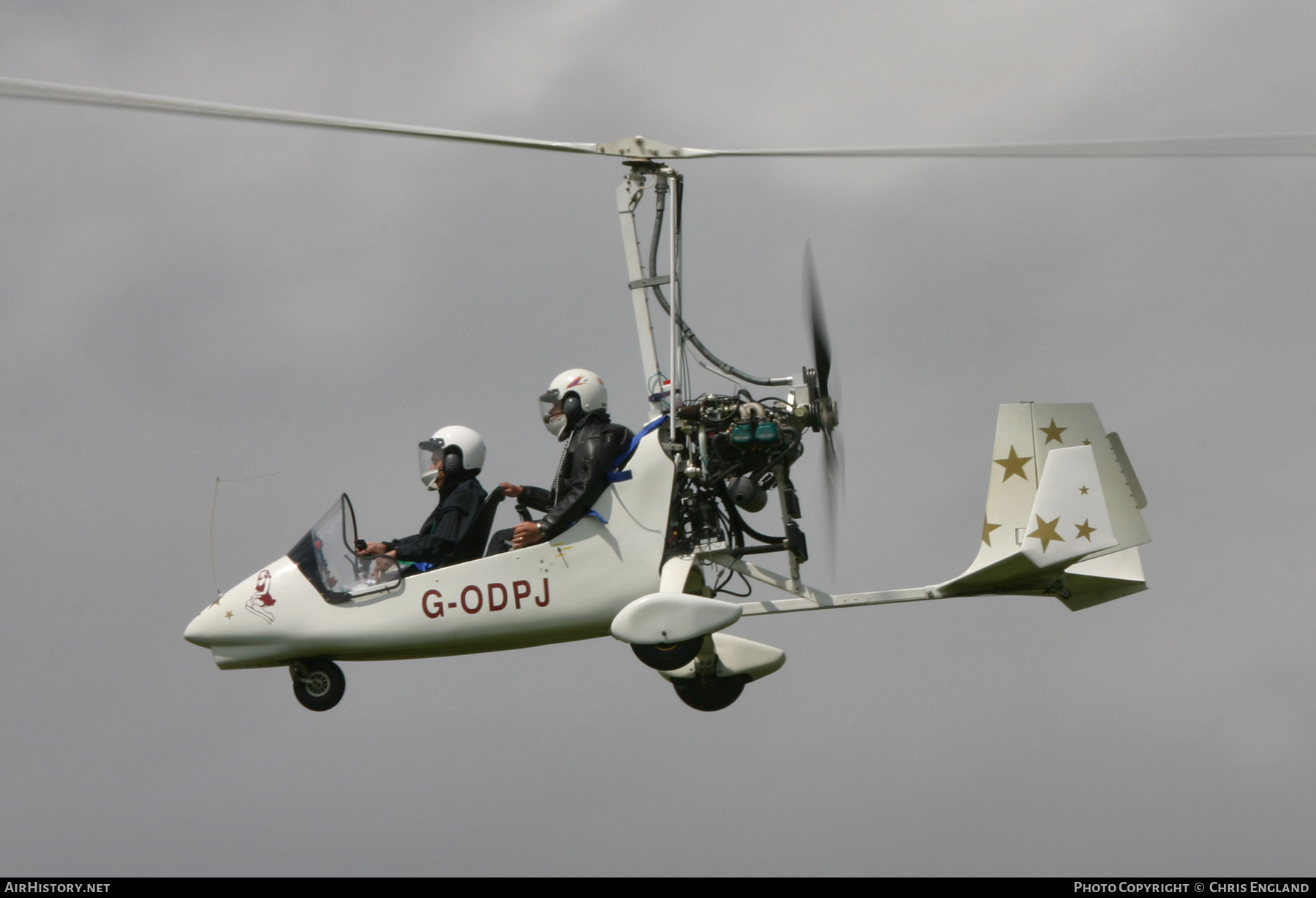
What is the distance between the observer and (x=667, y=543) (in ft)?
43.1

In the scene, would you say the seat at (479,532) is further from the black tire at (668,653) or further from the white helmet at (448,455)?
the black tire at (668,653)

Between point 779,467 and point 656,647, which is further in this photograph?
point 779,467

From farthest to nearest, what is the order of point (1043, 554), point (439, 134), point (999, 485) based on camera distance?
1. point (999, 485)
2. point (1043, 554)
3. point (439, 134)

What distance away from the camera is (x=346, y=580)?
13211 mm

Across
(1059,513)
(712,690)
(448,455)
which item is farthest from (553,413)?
(1059,513)

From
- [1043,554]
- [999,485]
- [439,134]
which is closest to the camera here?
[439,134]

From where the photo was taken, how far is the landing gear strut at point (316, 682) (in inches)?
529

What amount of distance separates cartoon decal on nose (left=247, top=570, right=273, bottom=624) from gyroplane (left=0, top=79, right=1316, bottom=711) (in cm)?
2

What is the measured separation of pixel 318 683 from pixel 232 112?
201 inches

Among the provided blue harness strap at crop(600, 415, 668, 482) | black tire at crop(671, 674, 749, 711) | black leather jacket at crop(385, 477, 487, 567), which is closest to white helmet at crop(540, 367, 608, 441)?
blue harness strap at crop(600, 415, 668, 482)

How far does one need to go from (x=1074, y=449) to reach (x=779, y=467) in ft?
8.19

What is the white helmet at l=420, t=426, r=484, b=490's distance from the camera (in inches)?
542

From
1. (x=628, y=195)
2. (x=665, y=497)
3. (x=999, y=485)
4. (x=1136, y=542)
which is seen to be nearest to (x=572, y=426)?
(x=665, y=497)

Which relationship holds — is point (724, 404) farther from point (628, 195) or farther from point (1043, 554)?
point (1043, 554)
